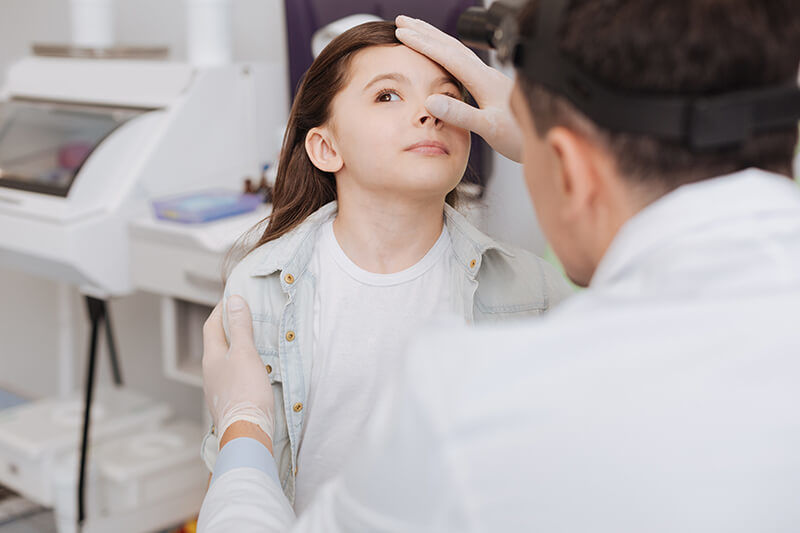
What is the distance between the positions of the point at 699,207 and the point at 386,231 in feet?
2.14

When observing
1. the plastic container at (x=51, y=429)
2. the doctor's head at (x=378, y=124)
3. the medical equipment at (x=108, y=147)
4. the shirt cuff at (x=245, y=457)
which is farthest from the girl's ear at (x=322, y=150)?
the plastic container at (x=51, y=429)

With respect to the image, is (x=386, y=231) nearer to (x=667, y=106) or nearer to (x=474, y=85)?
(x=474, y=85)

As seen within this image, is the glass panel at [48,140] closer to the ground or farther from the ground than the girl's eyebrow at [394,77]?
closer to the ground

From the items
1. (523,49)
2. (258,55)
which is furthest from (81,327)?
(523,49)

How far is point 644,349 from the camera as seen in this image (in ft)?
1.81

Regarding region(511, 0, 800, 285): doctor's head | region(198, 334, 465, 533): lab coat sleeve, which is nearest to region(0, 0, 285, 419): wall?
region(511, 0, 800, 285): doctor's head

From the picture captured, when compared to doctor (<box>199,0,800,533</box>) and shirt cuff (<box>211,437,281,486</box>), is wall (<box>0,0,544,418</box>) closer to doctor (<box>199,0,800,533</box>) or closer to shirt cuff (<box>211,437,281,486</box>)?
shirt cuff (<box>211,437,281,486</box>)

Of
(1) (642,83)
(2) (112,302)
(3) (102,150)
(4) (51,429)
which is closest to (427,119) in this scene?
(1) (642,83)

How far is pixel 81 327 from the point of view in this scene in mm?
3246

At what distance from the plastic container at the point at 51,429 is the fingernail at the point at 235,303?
4.62 feet

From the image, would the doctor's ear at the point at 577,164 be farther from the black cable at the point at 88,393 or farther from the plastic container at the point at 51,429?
the plastic container at the point at 51,429

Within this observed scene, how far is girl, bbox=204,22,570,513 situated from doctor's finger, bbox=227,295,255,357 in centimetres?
7

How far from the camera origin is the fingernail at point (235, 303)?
1.10 m

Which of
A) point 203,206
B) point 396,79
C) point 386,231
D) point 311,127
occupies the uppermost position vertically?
point 396,79
